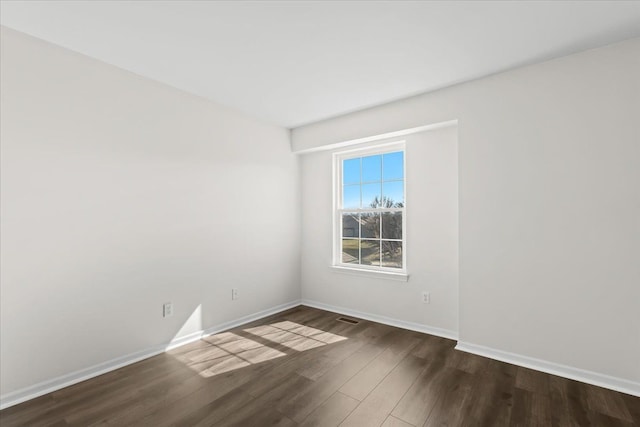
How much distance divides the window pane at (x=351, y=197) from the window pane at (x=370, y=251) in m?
0.54

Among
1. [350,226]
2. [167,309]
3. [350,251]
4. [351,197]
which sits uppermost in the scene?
[351,197]

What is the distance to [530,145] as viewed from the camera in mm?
2656

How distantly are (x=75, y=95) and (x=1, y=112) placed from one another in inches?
19.2

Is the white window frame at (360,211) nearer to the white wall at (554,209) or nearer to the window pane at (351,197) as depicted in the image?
the window pane at (351,197)

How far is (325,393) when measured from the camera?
2271 millimetres

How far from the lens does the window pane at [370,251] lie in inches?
160

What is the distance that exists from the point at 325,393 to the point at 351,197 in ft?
8.68

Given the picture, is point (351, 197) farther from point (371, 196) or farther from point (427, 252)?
point (427, 252)

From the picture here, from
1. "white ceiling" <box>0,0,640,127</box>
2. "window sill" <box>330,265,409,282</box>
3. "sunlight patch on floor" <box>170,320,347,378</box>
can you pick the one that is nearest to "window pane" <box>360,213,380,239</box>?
"window sill" <box>330,265,409,282</box>

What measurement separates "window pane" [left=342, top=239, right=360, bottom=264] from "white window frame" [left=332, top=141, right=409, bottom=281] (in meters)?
0.05

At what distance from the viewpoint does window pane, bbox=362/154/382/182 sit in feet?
13.3

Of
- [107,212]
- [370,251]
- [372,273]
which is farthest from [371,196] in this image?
[107,212]

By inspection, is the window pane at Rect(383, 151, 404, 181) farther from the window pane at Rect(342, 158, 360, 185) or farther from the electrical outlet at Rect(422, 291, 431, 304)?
the electrical outlet at Rect(422, 291, 431, 304)

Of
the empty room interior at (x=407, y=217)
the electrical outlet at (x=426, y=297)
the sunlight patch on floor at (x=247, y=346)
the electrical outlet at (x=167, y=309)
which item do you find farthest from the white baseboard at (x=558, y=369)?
the electrical outlet at (x=167, y=309)
